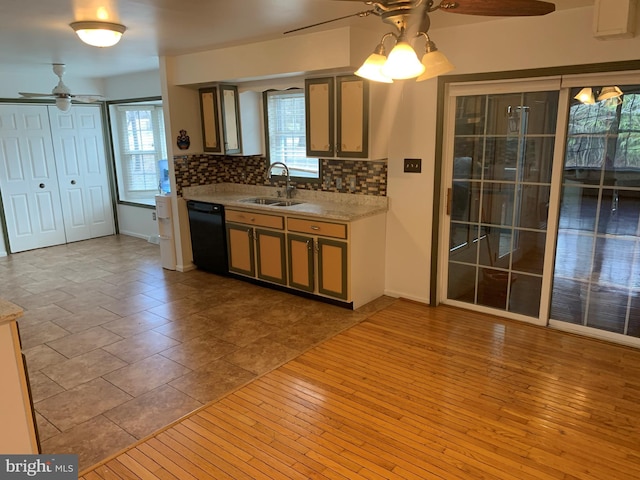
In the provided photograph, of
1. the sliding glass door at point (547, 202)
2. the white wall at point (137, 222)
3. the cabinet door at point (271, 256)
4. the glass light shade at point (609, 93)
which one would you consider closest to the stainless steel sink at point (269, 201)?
the cabinet door at point (271, 256)

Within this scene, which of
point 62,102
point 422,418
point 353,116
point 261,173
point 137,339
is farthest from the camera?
point 62,102

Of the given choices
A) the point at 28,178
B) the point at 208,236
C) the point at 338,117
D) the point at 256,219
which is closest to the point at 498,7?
the point at 338,117

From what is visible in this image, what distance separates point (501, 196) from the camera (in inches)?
154

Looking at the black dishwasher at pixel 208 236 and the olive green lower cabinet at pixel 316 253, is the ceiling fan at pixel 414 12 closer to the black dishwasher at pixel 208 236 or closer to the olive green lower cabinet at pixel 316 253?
the olive green lower cabinet at pixel 316 253

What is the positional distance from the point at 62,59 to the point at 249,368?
433 centimetres

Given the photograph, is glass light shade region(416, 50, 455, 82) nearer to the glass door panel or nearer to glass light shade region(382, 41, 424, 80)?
glass light shade region(382, 41, 424, 80)

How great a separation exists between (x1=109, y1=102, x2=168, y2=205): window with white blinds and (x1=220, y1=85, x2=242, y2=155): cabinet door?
2.05 metres

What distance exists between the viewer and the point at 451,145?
4062 mm

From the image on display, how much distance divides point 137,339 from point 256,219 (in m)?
1.64

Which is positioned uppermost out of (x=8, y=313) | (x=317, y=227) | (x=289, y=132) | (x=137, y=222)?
(x=289, y=132)

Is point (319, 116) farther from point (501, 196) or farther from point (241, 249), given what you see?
point (501, 196)

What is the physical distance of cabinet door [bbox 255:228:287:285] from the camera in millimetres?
4648

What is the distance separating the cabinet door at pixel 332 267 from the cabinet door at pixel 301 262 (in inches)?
4.4

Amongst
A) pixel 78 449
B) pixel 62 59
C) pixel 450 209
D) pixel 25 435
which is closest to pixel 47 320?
pixel 78 449
